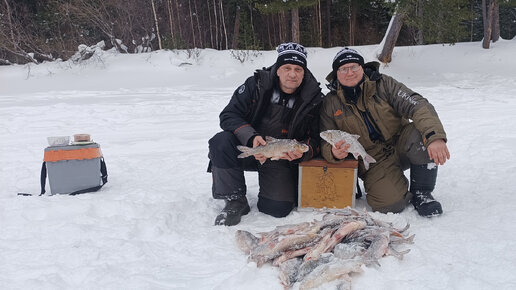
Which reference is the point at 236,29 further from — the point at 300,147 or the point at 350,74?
the point at 300,147

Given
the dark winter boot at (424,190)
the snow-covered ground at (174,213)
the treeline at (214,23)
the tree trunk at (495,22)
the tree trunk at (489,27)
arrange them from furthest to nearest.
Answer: the tree trunk at (495,22) < the tree trunk at (489,27) < the treeline at (214,23) < the dark winter boot at (424,190) < the snow-covered ground at (174,213)

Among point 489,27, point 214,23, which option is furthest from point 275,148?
point 214,23

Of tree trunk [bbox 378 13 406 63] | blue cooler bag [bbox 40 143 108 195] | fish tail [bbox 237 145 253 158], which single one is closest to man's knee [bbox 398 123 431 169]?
fish tail [bbox 237 145 253 158]

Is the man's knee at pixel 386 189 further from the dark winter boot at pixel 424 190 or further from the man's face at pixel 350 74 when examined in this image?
the man's face at pixel 350 74

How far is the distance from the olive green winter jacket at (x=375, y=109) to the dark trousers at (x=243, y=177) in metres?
0.44

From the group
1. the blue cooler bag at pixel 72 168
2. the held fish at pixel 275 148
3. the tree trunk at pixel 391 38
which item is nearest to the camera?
the held fish at pixel 275 148

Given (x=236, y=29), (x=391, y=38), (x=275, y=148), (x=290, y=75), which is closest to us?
(x=275, y=148)

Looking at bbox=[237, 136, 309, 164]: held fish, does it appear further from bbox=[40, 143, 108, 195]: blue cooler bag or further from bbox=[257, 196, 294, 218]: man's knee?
bbox=[40, 143, 108, 195]: blue cooler bag

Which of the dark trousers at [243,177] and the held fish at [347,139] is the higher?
the held fish at [347,139]

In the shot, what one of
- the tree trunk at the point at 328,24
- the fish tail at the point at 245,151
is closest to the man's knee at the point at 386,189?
the fish tail at the point at 245,151

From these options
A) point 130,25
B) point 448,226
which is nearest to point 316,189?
point 448,226

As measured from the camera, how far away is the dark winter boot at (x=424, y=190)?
3487 millimetres

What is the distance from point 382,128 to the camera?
365 centimetres

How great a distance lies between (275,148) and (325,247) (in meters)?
0.92
